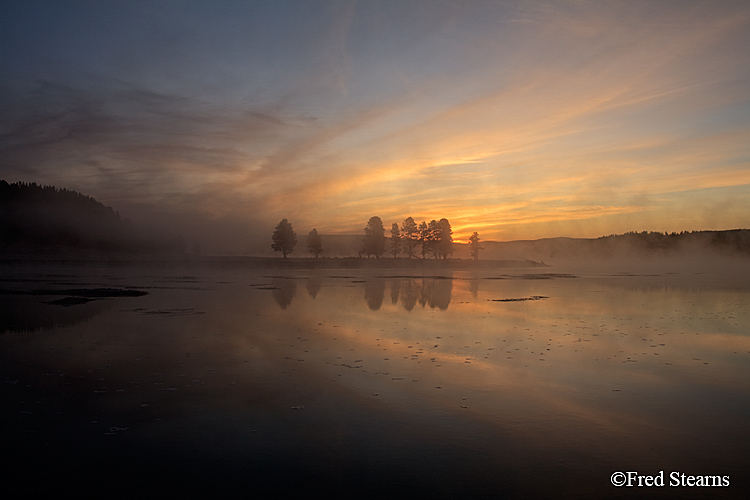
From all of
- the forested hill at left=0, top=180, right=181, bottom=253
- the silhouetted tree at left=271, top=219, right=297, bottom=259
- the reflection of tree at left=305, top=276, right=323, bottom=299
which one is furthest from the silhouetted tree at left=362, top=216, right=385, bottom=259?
the forested hill at left=0, top=180, right=181, bottom=253

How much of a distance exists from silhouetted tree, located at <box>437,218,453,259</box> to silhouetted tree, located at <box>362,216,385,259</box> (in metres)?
18.1

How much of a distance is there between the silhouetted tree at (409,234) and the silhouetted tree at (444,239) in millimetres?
7128

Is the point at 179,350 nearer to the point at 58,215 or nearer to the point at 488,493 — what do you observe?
the point at 488,493

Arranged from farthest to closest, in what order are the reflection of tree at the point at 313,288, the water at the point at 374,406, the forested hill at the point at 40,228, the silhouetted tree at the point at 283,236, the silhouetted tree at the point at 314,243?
1. the forested hill at the point at 40,228
2. the silhouetted tree at the point at 314,243
3. the silhouetted tree at the point at 283,236
4. the reflection of tree at the point at 313,288
5. the water at the point at 374,406

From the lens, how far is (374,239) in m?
125

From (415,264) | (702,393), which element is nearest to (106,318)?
(702,393)

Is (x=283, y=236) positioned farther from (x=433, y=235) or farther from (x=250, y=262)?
(x=433, y=235)

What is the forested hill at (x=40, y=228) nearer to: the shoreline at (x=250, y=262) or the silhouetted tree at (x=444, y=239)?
the shoreline at (x=250, y=262)

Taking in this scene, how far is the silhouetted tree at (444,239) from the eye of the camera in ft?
443

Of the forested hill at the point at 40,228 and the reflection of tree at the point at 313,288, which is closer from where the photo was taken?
the reflection of tree at the point at 313,288

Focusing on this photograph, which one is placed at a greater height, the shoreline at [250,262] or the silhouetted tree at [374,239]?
the silhouetted tree at [374,239]

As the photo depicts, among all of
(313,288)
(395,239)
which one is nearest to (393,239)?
(395,239)

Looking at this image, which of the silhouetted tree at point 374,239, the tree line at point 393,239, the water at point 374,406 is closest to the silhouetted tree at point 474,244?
the tree line at point 393,239

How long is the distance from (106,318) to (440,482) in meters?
21.3
